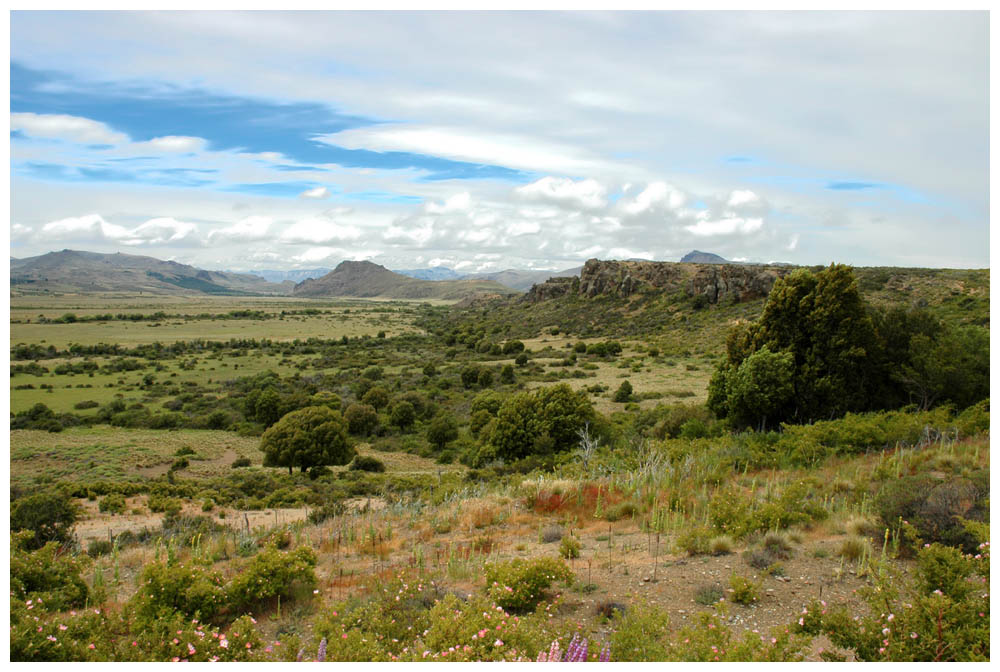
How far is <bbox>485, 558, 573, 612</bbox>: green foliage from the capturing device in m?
5.90

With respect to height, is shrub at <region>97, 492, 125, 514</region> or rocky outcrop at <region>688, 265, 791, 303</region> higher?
rocky outcrop at <region>688, 265, 791, 303</region>

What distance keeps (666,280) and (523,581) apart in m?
76.2

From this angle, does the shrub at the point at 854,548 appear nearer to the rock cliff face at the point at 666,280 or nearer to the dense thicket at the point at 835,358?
the dense thicket at the point at 835,358

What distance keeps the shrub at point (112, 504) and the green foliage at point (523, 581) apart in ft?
48.1

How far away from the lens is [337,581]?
296 inches

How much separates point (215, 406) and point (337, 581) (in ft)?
122

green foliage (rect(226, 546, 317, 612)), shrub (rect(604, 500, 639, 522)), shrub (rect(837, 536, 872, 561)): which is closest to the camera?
green foliage (rect(226, 546, 317, 612))

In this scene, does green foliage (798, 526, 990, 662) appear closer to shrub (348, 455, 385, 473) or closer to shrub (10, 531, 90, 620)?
shrub (10, 531, 90, 620)

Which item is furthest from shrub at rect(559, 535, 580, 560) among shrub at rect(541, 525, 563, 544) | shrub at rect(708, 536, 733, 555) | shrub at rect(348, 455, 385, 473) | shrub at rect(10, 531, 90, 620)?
shrub at rect(348, 455, 385, 473)

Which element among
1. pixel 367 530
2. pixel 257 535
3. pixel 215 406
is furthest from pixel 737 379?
pixel 215 406

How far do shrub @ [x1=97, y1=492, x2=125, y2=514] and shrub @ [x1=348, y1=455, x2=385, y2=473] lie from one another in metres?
8.79

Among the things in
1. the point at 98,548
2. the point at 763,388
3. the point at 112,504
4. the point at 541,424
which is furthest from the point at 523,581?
the point at 541,424

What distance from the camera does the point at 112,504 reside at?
53.1ft

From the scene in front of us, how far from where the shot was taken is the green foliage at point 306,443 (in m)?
22.6
